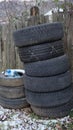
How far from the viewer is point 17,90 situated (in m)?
4.89

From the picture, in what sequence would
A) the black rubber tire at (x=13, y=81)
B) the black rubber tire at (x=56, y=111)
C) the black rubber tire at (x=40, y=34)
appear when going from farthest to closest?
the black rubber tire at (x=13, y=81)
the black rubber tire at (x=56, y=111)
the black rubber tire at (x=40, y=34)

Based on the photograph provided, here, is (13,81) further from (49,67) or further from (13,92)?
(49,67)

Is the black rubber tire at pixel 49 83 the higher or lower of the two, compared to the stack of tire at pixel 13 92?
higher

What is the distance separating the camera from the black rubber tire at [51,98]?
441 centimetres

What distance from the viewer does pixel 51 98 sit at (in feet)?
14.5

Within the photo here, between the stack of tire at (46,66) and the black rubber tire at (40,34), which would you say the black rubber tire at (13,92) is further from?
the black rubber tire at (40,34)

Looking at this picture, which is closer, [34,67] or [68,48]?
[34,67]

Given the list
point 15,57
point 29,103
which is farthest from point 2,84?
point 15,57

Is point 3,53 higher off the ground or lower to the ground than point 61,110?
higher

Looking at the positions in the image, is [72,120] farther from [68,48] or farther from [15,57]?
[15,57]

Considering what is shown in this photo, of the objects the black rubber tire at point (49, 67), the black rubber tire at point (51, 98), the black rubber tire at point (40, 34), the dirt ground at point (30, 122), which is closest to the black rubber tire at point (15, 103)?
the dirt ground at point (30, 122)

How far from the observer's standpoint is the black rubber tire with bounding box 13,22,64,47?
4.27 meters

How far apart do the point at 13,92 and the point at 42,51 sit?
1070 mm

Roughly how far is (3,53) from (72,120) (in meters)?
2.28
